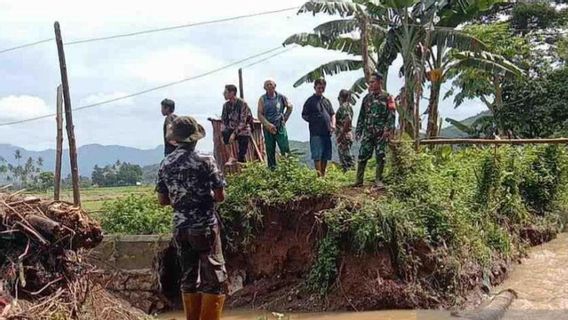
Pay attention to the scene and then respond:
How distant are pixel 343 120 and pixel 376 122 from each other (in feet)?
6.94

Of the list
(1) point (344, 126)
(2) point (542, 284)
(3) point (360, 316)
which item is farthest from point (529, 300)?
(1) point (344, 126)

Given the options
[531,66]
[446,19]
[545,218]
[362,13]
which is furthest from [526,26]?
[545,218]

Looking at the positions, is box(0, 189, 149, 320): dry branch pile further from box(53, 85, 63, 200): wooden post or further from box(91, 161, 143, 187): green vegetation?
box(91, 161, 143, 187): green vegetation

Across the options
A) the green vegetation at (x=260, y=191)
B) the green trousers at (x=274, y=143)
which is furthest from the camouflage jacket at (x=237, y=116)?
the green vegetation at (x=260, y=191)

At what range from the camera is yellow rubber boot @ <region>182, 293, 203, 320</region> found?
18.0 ft

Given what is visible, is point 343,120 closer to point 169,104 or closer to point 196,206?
point 169,104

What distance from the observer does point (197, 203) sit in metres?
5.34

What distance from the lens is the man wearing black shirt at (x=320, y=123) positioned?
10.2 meters

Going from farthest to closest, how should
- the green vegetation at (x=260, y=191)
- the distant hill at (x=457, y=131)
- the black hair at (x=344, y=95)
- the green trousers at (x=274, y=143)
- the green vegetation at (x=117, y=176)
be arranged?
1. the green vegetation at (x=117, y=176)
2. the distant hill at (x=457, y=131)
3. the black hair at (x=344, y=95)
4. the green trousers at (x=274, y=143)
5. the green vegetation at (x=260, y=191)

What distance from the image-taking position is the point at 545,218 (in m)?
11.9

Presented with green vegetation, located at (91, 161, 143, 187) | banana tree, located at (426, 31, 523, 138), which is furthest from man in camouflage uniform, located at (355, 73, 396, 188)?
green vegetation, located at (91, 161, 143, 187)

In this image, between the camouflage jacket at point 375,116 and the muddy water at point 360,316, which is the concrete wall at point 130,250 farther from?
the camouflage jacket at point 375,116

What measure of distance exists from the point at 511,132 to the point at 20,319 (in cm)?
1722

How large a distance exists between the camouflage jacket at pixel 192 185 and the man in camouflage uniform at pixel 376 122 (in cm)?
420
